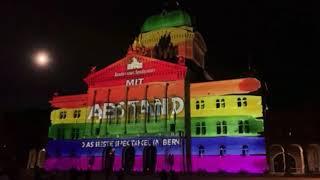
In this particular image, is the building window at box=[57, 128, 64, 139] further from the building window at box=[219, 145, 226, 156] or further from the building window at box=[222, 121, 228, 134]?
the building window at box=[222, 121, 228, 134]

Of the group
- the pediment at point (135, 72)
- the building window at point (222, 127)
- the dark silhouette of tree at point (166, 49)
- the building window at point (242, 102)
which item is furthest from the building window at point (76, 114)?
the building window at point (242, 102)

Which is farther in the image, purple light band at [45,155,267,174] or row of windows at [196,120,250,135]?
row of windows at [196,120,250,135]

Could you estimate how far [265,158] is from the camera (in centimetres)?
4347

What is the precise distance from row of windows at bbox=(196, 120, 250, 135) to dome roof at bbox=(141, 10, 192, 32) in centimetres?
1760

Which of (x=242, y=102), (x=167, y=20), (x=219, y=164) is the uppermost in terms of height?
(x=167, y=20)

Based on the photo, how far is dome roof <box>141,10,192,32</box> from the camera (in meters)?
58.3

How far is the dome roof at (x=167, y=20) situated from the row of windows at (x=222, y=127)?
17598mm

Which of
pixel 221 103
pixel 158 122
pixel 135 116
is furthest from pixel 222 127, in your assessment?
pixel 135 116

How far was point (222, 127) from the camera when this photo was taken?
Answer: 152ft

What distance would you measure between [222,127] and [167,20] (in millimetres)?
20502

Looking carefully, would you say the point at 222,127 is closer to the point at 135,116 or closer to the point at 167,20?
the point at 135,116

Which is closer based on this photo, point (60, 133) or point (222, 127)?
point (222, 127)

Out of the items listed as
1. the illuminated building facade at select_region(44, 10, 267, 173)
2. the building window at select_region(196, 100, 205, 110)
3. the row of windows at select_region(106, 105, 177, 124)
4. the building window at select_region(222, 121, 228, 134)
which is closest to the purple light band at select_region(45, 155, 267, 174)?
the illuminated building facade at select_region(44, 10, 267, 173)

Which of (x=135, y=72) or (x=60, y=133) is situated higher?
(x=135, y=72)
